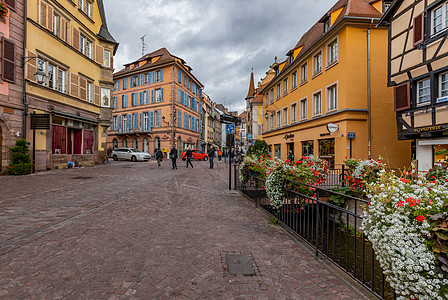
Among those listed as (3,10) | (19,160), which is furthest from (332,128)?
(3,10)

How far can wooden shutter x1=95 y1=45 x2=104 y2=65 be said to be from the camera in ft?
66.4

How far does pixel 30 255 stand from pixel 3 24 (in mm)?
14048

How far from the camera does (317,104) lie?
1836 cm

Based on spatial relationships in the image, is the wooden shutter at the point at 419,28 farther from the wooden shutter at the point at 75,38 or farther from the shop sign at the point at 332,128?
the wooden shutter at the point at 75,38

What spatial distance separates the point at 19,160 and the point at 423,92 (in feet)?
65.1

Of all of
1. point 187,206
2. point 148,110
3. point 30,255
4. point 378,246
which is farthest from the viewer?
point 148,110

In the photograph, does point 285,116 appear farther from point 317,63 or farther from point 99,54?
point 99,54

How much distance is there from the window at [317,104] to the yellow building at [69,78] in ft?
55.3

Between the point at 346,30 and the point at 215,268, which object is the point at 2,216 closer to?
the point at 215,268

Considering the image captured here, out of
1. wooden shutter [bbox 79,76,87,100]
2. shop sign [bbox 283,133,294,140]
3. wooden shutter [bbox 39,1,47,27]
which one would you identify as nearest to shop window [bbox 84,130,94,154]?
wooden shutter [bbox 79,76,87,100]

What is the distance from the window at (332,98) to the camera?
15898 mm

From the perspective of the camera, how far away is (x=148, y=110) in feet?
121

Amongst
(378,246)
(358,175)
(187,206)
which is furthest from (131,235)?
(358,175)

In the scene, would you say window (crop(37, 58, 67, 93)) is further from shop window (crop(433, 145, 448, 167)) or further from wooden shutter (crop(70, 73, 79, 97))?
shop window (crop(433, 145, 448, 167))
